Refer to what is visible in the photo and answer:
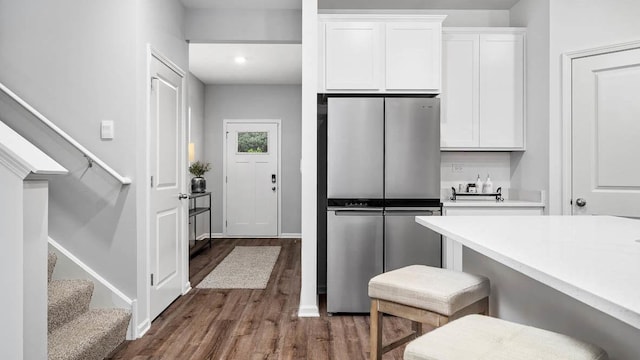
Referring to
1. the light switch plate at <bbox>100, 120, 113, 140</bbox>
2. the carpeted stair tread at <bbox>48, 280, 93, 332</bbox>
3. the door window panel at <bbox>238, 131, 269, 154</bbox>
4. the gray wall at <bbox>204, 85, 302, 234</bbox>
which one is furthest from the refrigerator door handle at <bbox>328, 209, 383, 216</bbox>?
the door window panel at <bbox>238, 131, 269, 154</bbox>

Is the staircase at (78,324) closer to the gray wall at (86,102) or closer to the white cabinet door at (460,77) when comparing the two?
the gray wall at (86,102)

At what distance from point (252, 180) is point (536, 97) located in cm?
467

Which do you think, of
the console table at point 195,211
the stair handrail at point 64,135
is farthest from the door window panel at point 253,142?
the stair handrail at point 64,135

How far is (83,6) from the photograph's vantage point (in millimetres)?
2576

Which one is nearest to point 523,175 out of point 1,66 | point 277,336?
point 277,336

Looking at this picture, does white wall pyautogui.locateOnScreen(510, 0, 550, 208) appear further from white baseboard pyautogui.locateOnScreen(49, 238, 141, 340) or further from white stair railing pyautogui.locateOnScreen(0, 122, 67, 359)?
white stair railing pyautogui.locateOnScreen(0, 122, 67, 359)

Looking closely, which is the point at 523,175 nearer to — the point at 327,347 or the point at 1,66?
the point at 327,347

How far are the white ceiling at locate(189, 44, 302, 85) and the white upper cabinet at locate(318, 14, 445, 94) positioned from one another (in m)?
1.66

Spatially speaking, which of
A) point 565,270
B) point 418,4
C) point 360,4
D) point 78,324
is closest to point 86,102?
point 78,324

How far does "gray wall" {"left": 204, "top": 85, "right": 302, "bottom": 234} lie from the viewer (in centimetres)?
689

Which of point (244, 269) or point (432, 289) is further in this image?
point (244, 269)

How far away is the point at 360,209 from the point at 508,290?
5.08 ft

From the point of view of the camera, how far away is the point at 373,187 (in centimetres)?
312

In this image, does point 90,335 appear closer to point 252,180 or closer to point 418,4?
point 418,4
